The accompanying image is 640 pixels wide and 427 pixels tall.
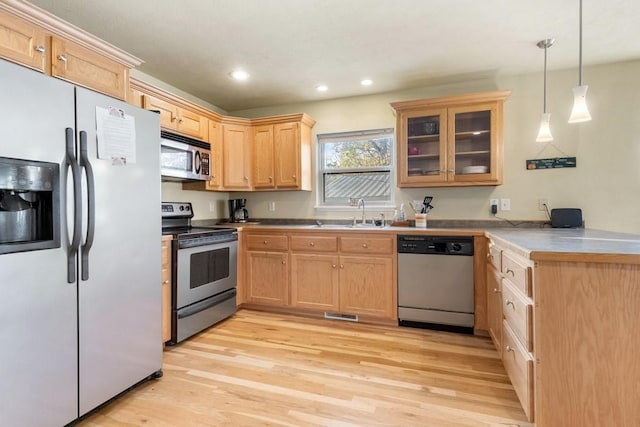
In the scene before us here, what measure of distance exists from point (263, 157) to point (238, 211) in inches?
30.8

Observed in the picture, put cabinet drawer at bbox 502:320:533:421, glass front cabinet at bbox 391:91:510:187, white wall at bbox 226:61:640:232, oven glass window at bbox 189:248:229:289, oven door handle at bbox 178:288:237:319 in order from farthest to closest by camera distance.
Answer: glass front cabinet at bbox 391:91:510:187 → white wall at bbox 226:61:640:232 → oven glass window at bbox 189:248:229:289 → oven door handle at bbox 178:288:237:319 → cabinet drawer at bbox 502:320:533:421

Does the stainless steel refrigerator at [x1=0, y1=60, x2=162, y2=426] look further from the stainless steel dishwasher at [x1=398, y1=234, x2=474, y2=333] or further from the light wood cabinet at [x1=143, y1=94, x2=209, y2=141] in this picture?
the stainless steel dishwasher at [x1=398, y1=234, x2=474, y2=333]

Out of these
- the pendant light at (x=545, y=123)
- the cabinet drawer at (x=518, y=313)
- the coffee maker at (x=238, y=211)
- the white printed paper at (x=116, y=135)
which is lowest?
the cabinet drawer at (x=518, y=313)

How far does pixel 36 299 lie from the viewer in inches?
55.2

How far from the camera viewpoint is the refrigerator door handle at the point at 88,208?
5.17 feet

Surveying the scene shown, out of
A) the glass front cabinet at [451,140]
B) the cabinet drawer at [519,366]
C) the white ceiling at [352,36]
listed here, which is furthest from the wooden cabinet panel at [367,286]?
the white ceiling at [352,36]

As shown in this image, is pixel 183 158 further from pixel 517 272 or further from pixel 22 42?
pixel 517 272

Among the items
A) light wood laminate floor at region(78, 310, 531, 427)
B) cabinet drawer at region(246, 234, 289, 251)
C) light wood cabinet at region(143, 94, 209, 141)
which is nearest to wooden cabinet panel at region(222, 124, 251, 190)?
light wood cabinet at region(143, 94, 209, 141)

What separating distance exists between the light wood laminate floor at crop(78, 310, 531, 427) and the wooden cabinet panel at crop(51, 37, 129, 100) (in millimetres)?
1839

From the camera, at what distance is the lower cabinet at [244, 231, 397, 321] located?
294 centimetres

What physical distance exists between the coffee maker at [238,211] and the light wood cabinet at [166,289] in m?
1.49

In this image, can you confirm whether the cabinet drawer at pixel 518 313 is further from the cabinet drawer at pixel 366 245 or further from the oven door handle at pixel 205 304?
the oven door handle at pixel 205 304

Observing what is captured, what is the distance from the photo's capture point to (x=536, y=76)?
3.03 metres

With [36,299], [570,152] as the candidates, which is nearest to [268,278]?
[36,299]
